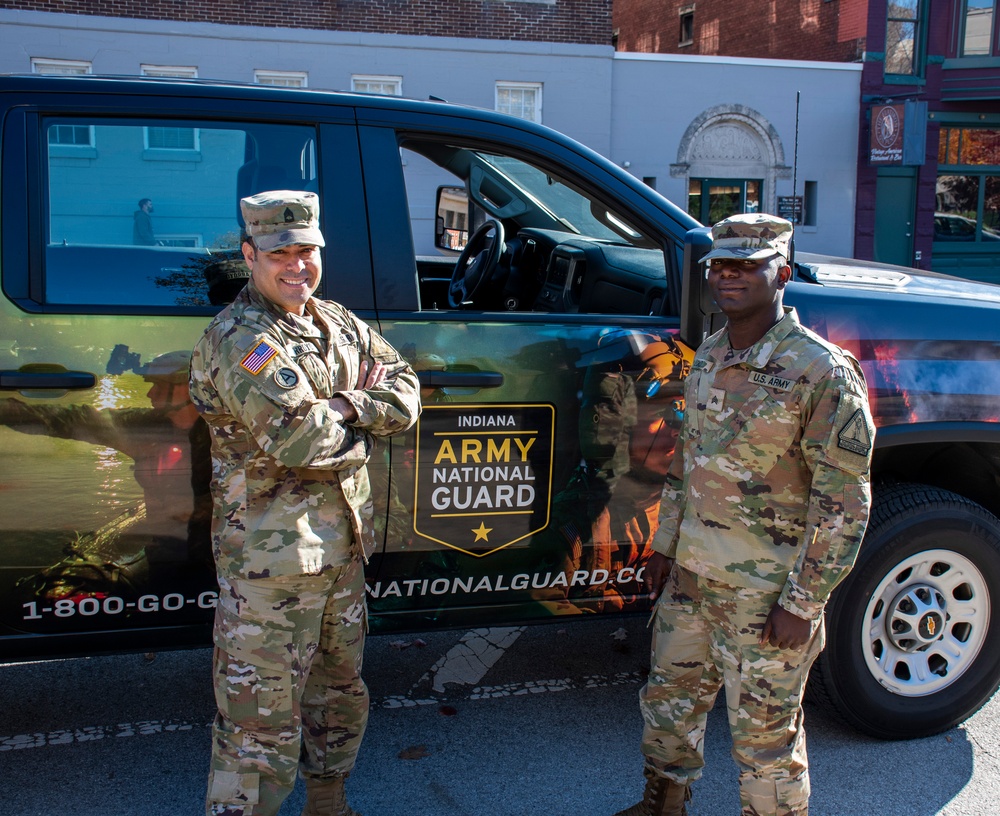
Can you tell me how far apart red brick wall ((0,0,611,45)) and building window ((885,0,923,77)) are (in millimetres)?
6045

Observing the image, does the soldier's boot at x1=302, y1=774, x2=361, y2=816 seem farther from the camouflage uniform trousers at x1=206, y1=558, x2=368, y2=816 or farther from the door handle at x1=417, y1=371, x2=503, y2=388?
the door handle at x1=417, y1=371, x2=503, y2=388

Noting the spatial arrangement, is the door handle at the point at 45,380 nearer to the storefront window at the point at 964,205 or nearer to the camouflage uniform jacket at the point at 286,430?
the camouflage uniform jacket at the point at 286,430

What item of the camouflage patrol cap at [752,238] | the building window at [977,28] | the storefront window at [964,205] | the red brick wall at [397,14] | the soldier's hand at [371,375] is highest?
the building window at [977,28]

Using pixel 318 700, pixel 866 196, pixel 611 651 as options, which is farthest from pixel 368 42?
pixel 318 700

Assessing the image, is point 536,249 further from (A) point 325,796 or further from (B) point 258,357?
(A) point 325,796

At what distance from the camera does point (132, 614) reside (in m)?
2.62

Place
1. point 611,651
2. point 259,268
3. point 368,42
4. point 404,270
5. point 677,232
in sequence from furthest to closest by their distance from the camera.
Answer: point 368,42
point 611,651
point 677,232
point 404,270
point 259,268

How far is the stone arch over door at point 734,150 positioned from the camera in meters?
17.4

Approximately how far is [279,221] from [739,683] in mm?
1584

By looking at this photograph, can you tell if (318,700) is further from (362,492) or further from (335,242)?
(335,242)

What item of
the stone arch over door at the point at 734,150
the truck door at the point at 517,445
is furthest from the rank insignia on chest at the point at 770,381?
the stone arch over door at the point at 734,150

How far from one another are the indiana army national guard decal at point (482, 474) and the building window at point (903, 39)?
18.5m

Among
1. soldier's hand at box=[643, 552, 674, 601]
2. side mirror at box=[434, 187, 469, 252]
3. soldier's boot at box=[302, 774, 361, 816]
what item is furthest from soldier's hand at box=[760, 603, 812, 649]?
side mirror at box=[434, 187, 469, 252]

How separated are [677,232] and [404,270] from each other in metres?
0.89
